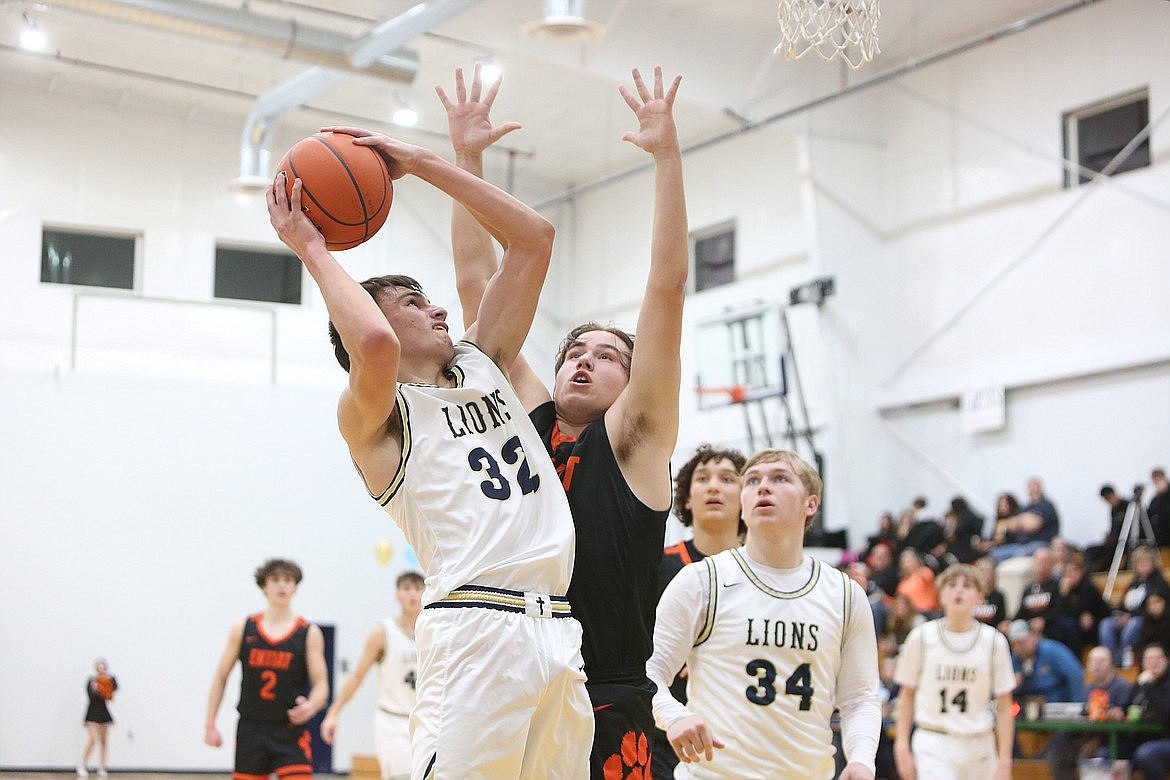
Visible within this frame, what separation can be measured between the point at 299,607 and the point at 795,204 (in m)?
A: 8.89

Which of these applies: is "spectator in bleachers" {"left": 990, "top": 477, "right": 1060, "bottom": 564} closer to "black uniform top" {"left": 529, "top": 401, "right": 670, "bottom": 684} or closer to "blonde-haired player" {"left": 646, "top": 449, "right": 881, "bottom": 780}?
"blonde-haired player" {"left": 646, "top": 449, "right": 881, "bottom": 780}

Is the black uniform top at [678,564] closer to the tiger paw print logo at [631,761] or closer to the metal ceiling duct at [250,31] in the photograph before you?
the tiger paw print logo at [631,761]

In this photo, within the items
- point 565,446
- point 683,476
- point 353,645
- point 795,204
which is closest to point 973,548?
point 795,204

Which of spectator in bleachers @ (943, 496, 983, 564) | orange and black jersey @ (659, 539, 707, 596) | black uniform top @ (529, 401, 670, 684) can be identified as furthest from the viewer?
spectator in bleachers @ (943, 496, 983, 564)

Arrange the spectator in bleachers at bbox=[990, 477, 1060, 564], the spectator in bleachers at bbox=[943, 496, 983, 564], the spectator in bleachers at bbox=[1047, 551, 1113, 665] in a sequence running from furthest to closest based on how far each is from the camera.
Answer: the spectator in bleachers at bbox=[943, 496, 983, 564]
the spectator in bleachers at bbox=[990, 477, 1060, 564]
the spectator in bleachers at bbox=[1047, 551, 1113, 665]

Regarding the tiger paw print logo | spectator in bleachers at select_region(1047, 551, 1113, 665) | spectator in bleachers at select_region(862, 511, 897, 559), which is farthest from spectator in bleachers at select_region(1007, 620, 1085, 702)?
the tiger paw print logo

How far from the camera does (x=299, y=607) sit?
1769 centimetres

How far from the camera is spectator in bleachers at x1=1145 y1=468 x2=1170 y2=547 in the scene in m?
13.6

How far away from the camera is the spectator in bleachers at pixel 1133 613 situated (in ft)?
39.4

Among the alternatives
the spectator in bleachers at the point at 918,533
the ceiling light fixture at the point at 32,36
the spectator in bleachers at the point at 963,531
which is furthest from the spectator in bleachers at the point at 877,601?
the ceiling light fixture at the point at 32,36

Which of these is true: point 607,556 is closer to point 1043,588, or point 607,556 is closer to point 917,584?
point 1043,588

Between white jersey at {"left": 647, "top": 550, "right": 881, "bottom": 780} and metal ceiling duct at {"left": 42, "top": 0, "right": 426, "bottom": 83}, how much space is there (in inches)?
485

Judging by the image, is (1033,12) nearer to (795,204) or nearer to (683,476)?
(795,204)

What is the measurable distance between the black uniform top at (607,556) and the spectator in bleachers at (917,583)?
11.6 metres
